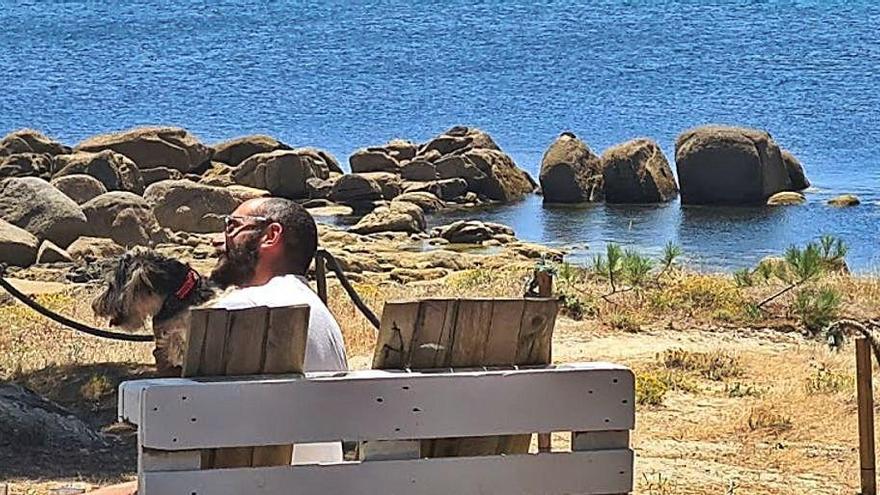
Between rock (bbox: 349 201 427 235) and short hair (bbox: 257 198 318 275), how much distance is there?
27.5 meters

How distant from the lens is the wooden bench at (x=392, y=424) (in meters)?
3.30

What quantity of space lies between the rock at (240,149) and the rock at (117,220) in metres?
15.5

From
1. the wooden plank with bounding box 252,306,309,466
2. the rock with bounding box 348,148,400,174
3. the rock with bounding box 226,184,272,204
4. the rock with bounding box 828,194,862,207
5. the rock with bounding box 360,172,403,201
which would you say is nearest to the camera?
the wooden plank with bounding box 252,306,309,466

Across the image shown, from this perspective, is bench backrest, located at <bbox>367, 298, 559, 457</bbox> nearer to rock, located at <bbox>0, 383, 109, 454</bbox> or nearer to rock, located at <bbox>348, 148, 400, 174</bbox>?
rock, located at <bbox>0, 383, 109, 454</bbox>

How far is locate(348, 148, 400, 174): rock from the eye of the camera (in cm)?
4347

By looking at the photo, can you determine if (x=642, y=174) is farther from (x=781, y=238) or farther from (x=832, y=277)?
(x=832, y=277)

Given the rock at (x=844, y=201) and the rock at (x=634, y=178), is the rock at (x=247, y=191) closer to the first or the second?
the rock at (x=634, y=178)

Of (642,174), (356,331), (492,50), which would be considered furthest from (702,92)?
(356,331)

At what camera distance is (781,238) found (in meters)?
32.2

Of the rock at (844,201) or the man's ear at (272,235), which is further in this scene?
the rock at (844,201)

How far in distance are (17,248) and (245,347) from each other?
2226 cm

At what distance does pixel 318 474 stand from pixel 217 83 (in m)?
81.0

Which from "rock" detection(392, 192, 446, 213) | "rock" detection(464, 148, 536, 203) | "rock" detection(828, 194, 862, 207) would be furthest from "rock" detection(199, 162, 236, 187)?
"rock" detection(828, 194, 862, 207)

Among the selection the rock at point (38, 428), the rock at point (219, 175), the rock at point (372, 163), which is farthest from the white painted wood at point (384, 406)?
the rock at point (372, 163)
